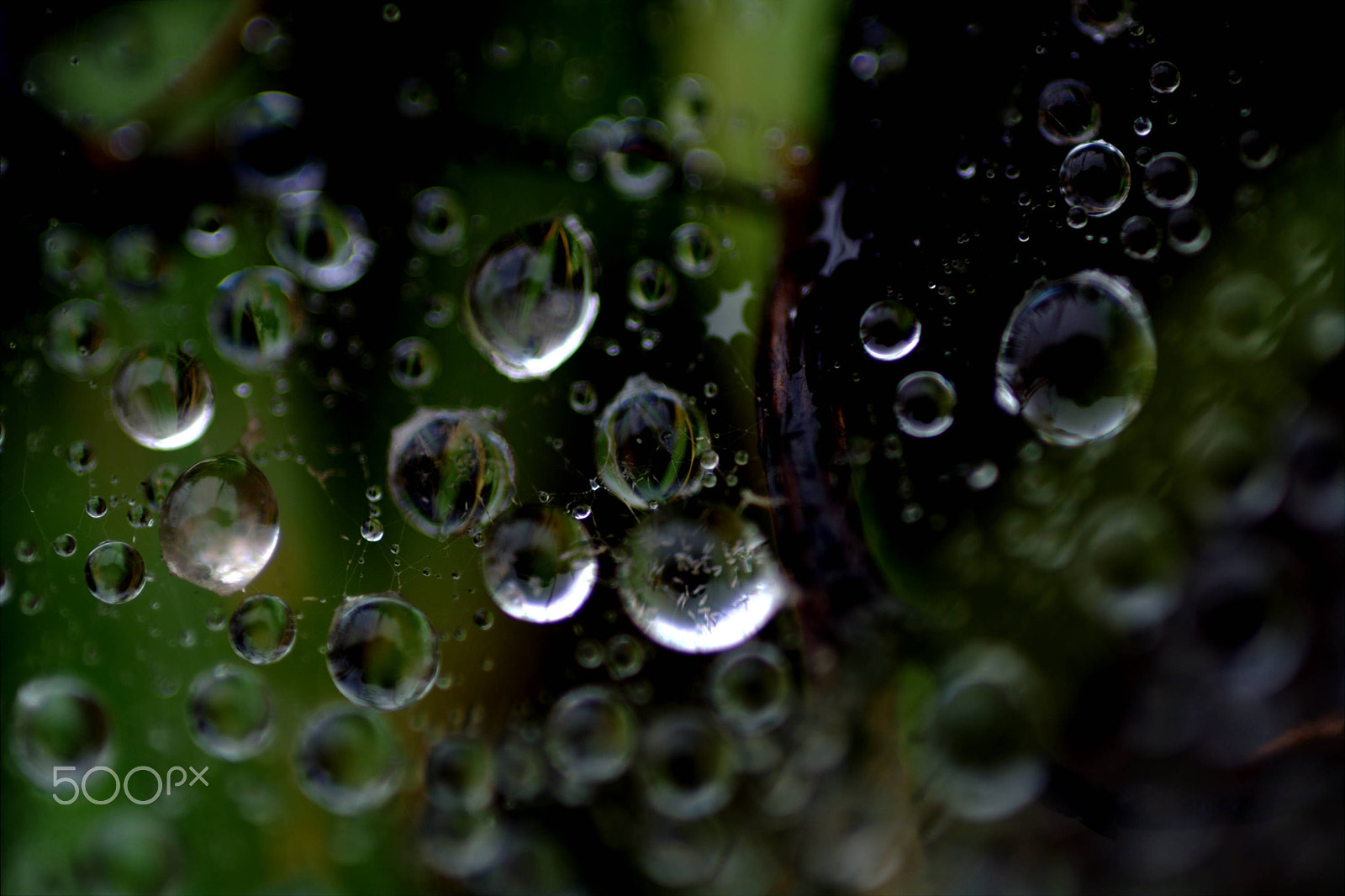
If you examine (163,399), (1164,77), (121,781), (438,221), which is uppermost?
(1164,77)

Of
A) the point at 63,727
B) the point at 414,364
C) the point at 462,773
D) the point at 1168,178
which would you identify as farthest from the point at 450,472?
the point at 1168,178

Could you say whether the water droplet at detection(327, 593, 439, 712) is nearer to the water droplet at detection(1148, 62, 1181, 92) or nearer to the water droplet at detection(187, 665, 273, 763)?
the water droplet at detection(187, 665, 273, 763)

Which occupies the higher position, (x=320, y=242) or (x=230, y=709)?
(x=320, y=242)

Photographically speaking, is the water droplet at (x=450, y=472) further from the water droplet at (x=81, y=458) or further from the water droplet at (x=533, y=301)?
the water droplet at (x=81, y=458)

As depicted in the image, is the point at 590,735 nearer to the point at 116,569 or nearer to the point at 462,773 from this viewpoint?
the point at 462,773

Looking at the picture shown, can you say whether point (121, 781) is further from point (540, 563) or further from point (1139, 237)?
point (1139, 237)

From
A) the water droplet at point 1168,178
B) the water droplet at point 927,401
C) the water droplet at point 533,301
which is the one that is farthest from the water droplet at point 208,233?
the water droplet at point 1168,178
